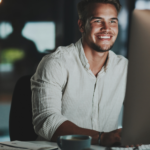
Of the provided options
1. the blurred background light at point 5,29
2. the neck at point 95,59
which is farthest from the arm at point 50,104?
the blurred background light at point 5,29

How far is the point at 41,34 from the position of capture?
3836 millimetres

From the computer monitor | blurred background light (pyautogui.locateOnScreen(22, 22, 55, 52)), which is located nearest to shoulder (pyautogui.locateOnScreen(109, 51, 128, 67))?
the computer monitor

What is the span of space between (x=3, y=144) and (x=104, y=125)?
752mm

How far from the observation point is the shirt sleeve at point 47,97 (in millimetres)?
1154

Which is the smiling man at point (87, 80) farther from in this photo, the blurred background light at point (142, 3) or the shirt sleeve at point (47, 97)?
the blurred background light at point (142, 3)

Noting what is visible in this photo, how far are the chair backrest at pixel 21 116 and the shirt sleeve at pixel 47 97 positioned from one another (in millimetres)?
101

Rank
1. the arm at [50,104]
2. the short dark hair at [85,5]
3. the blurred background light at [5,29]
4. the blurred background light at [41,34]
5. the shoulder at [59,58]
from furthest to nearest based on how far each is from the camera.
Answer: the blurred background light at [41,34] → the blurred background light at [5,29] → the short dark hair at [85,5] → the shoulder at [59,58] → the arm at [50,104]

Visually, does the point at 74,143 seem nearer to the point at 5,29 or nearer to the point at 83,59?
the point at 83,59

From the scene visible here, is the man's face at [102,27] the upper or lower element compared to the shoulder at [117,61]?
upper

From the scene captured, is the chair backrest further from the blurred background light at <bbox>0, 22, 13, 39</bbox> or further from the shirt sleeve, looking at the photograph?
the blurred background light at <bbox>0, 22, 13, 39</bbox>

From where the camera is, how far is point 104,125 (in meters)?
1.56

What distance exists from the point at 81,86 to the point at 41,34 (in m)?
2.48

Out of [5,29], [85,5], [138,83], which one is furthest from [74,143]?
[5,29]

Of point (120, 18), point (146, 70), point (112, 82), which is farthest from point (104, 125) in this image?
point (120, 18)
